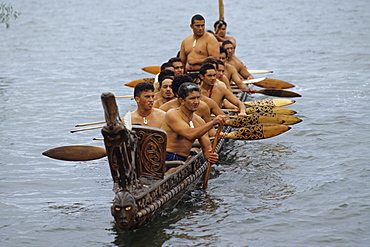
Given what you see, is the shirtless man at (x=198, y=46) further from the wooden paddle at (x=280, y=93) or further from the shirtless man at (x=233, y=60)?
the shirtless man at (x=233, y=60)

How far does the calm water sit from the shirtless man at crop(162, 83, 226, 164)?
0.80 meters

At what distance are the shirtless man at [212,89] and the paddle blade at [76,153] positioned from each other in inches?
116

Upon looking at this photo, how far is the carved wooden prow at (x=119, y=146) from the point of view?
679 centimetres

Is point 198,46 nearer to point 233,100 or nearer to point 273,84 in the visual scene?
point 233,100

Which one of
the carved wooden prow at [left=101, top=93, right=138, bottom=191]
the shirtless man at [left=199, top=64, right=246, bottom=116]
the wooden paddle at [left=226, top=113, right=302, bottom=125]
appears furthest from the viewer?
the wooden paddle at [left=226, top=113, right=302, bottom=125]

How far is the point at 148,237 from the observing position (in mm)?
7930

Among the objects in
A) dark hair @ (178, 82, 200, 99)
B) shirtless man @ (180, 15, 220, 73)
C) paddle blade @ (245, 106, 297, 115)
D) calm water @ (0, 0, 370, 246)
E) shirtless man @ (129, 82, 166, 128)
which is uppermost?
shirtless man @ (180, 15, 220, 73)

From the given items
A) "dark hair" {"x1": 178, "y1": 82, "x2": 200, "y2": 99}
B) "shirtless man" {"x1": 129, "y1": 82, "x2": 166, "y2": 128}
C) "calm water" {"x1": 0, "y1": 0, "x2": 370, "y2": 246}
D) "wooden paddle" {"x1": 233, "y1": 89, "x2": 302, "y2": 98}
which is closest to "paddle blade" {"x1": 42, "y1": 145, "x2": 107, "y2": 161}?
"shirtless man" {"x1": 129, "y1": 82, "x2": 166, "y2": 128}

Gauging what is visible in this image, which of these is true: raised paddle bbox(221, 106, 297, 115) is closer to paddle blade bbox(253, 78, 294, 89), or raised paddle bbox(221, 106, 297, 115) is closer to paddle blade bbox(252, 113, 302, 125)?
paddle blade bbox(252, 113, 302, 125)

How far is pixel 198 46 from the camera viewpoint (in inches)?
499

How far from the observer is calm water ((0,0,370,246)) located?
8.33 m

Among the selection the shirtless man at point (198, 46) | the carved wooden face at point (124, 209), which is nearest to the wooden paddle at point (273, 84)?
the shirtless man at point (198, 46)

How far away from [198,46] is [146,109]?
4256 millimetres

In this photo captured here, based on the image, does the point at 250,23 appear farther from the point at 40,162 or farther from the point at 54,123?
the point at 40,162
